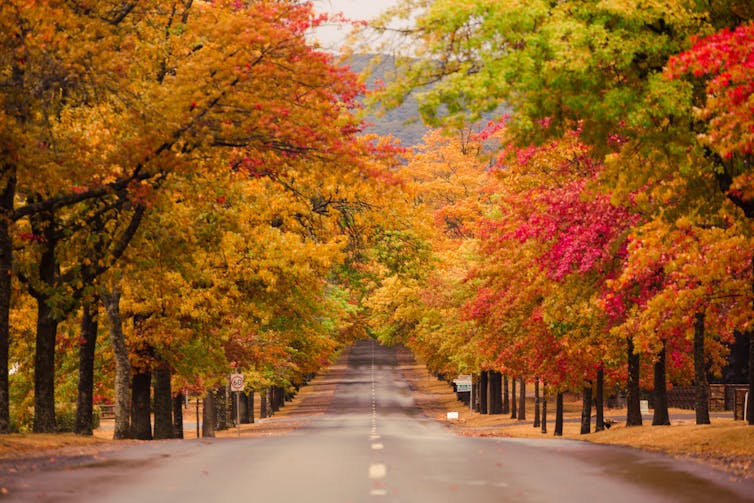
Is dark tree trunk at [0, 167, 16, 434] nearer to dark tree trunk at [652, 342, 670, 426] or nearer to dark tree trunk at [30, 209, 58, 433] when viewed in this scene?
dark tree trunk at [30, 209, 58, 433]

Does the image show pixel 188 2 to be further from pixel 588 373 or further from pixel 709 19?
pixel 588 373

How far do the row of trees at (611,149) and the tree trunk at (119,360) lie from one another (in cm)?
1063

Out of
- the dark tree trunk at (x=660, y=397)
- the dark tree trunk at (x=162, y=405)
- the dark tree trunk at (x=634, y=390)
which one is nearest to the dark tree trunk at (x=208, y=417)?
the dark tree trunk at (x=162, y=405)

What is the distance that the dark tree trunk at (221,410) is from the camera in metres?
56.7

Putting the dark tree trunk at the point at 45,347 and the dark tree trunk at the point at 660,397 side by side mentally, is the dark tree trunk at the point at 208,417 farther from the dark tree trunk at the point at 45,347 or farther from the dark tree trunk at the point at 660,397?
the dark tree trunk at the point at 45,347

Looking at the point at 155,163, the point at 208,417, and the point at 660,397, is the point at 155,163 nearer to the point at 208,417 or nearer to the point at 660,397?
the point at 660,397

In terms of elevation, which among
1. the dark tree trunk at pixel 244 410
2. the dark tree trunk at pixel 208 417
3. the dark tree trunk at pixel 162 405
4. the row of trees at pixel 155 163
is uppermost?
the row of trees at pixel 155 163

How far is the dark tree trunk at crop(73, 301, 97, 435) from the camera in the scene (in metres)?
27.3

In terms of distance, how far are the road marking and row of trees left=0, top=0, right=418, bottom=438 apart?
210 inches

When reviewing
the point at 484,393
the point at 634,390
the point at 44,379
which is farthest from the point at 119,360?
the point at 484,393

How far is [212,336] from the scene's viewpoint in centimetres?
3416

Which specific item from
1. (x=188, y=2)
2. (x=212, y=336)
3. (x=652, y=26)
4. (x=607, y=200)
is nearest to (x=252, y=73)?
(x=188, y=2)

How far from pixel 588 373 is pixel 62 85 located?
24070 millimetres

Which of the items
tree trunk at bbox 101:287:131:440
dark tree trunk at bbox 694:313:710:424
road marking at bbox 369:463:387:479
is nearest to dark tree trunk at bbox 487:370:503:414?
dark tree trunk at bbox 694:313:710:424
